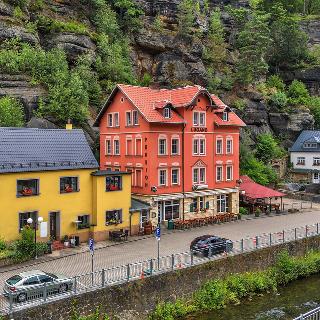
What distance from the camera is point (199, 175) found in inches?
1815

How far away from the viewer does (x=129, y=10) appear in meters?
69.1

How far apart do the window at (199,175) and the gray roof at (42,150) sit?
12582mm

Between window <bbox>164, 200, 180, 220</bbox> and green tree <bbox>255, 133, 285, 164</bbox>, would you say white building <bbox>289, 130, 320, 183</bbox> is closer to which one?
green tree <bbox>255, 133, 285, 164</bbox>

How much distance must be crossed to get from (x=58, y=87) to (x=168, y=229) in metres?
21.6

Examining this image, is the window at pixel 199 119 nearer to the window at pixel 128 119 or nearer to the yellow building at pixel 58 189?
the window at pixel 128 119

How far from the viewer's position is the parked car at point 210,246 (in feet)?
99.0

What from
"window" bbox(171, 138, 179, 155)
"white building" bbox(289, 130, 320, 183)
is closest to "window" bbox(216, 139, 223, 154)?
"window" bbox(171, 138, 179, 155)

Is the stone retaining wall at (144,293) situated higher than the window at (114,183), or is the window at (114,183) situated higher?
the window at (114,183)

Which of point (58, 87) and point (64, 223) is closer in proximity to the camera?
point (64, 223)

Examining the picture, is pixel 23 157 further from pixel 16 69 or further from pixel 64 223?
pixel 16 69

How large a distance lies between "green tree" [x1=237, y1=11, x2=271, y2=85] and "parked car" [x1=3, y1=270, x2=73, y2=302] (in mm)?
54334

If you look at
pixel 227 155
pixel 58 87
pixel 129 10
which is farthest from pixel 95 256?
pixel 129 10

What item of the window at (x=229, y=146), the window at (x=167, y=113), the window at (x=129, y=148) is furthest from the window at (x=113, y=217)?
the window at (x=229, y=146)

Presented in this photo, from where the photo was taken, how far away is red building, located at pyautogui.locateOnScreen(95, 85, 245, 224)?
42906mm
